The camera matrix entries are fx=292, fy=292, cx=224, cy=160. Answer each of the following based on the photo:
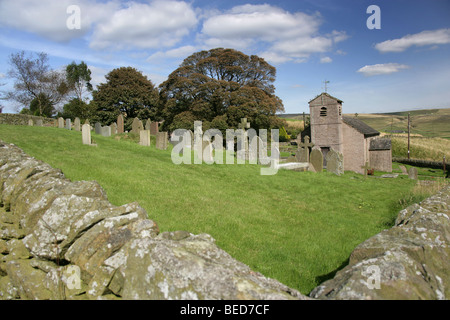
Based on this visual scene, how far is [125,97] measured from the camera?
4050 cm

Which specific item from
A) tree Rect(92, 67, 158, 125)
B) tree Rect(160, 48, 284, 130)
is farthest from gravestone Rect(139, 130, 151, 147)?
tree Rect(92, 67, 158, 125)

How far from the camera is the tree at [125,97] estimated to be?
39531 millimetres

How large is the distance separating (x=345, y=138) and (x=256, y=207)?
26938 millimetres

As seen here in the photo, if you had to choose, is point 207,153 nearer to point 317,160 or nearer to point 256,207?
point 256,207

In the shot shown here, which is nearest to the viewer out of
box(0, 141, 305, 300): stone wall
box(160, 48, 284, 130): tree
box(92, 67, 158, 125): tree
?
box(0, 141, 305, 300): stone wall

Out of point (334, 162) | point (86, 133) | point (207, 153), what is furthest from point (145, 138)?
point (334, 162)

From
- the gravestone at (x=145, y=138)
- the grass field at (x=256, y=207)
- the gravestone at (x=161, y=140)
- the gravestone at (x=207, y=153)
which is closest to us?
the grass field at (x=256, y=207)

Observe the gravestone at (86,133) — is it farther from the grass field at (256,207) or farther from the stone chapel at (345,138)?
the stone chapel at (345,138)

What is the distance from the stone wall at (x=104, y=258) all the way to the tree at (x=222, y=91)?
1223 inches

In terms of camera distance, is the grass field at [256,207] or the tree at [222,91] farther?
the tree at [222,91]

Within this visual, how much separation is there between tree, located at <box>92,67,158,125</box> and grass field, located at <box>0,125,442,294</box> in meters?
26.7

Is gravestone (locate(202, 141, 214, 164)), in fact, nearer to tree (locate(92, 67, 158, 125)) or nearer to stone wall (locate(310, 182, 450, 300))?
stone wall (locate(310, 182, 450, 300))

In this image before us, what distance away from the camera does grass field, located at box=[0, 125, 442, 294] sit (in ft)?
18.7

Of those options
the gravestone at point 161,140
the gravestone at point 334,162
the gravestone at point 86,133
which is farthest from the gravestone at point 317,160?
the gravestone at point 86,133
